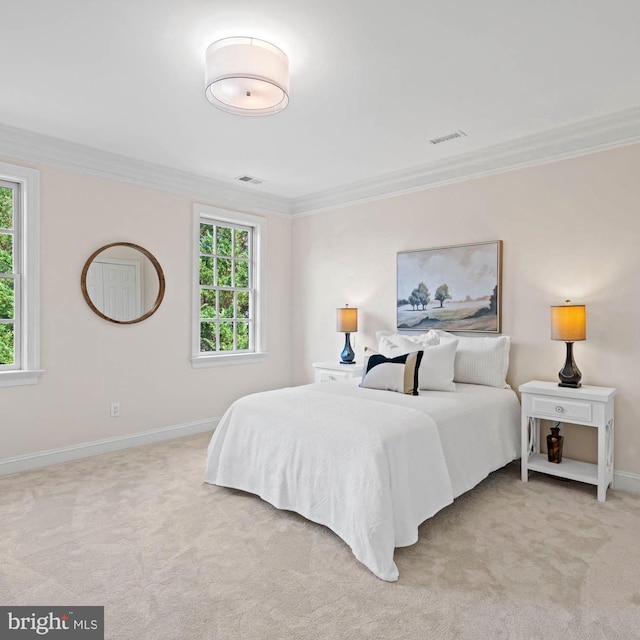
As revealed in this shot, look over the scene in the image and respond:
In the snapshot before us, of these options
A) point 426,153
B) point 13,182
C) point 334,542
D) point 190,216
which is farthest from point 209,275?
point 334,542

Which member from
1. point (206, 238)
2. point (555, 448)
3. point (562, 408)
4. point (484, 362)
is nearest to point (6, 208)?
point (206, 238)

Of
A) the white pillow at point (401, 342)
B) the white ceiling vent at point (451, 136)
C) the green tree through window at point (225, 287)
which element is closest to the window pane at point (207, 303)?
the green tree through window at point (225, 287)

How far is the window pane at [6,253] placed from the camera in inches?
141

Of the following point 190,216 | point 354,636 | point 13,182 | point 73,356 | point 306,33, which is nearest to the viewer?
point 354,636

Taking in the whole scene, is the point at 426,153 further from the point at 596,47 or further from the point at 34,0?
the point at 34,0

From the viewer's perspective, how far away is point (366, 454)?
237 cm

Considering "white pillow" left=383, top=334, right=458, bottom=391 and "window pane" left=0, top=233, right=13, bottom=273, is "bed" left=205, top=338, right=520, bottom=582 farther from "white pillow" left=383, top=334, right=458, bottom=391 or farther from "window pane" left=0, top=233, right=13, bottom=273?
"window pane" left=0, top=233, right=13, bottom=273

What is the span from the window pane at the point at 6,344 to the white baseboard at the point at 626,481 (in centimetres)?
450

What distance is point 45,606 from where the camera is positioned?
1.93 m

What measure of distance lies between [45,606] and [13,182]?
305 cm

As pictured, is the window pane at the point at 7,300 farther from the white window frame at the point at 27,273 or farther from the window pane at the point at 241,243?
the window pane at the point at 241,243

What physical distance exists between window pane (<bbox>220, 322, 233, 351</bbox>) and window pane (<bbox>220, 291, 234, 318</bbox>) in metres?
0.10

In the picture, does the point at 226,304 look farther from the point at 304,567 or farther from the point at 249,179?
the point at 304,567

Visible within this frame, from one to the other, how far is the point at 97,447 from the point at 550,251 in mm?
3982
